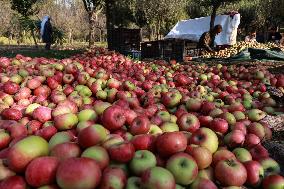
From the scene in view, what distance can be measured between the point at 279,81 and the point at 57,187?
17.6ft

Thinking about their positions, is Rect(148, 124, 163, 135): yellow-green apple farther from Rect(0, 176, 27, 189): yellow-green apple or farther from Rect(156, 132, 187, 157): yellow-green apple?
Rect(0, 176, 27, 189): yellow-green apple

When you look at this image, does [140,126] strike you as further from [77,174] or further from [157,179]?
[77,174]

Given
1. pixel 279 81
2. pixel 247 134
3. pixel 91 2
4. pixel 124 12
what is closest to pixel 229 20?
pixel 91 2

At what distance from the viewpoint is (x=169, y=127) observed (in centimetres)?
326

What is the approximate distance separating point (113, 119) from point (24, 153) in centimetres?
86

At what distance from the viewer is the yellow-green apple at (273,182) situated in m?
2.52

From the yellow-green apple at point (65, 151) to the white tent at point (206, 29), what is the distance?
22.3m

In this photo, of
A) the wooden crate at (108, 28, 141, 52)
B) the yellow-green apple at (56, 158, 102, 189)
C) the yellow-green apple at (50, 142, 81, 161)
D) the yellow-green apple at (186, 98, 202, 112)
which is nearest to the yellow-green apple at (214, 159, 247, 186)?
the yellow-green apple at (56, 158, 102, 189)

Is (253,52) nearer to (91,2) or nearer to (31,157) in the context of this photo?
(91,2)

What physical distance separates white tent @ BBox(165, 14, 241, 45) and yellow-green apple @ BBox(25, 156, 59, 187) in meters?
22.6

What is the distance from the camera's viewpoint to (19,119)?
12.5 feet

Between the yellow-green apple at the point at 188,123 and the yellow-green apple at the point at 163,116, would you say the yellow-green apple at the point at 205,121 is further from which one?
the yellow-green apple at the point at 163,116

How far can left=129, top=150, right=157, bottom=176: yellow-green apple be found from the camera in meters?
2.42

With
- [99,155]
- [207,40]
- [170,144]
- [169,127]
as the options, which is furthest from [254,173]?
[207,40]
